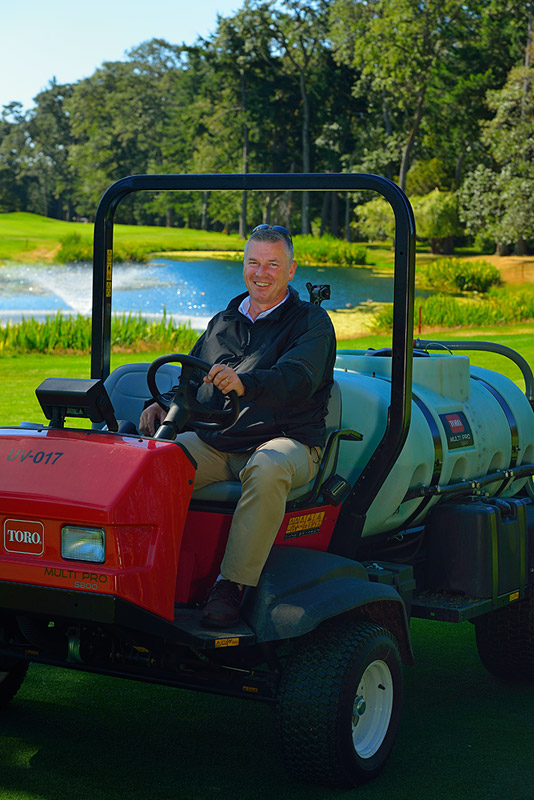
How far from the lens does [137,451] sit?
319 cm

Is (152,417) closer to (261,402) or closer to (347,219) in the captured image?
(261,402)

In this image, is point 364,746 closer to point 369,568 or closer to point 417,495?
point 369,568

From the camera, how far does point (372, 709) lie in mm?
3629

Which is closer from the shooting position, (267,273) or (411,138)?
(267,273)

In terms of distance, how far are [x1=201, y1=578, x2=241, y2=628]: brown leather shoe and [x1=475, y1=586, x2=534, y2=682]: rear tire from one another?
1.73 meters

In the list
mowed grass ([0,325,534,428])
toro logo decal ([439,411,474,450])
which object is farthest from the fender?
mowed grass ([0,325,534,428])

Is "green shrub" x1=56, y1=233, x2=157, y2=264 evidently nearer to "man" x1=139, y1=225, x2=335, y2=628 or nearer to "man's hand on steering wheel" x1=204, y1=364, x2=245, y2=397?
"man" x1=139, y1=225, x2=335, y2=628

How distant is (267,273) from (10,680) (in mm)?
1888

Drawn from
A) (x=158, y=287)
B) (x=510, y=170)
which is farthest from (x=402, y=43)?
(x=158, y=287)

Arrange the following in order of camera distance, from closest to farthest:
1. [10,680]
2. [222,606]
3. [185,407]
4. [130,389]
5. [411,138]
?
[222,606] → [185,407] → [10,680] → [130,389] → [411,138]

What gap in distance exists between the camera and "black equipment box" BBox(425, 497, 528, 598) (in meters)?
4.25

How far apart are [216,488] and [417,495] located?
3.32 ft

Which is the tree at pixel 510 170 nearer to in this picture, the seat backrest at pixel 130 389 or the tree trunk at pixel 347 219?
the tree trunk at pixel 347 219

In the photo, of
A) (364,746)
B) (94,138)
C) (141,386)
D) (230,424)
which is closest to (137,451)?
(230,424)
